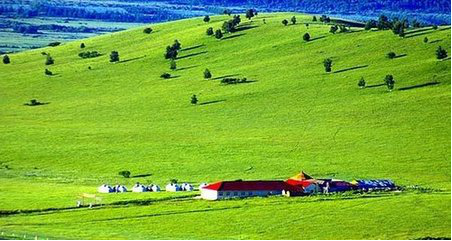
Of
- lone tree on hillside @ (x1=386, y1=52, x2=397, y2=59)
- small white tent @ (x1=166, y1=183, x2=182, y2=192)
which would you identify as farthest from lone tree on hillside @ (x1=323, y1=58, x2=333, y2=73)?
small white tent @ (x1=166, y1=183, x2=182, y2=192)

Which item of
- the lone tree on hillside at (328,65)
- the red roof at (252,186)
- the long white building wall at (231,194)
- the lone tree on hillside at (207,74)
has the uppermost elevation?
the lone tree on hillside at (207,74)

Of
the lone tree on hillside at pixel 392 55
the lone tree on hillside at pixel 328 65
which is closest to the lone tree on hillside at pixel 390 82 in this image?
the lone tree on hillside at pixel 392 55

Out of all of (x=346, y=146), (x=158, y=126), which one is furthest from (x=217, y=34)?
(x=346, y=146)

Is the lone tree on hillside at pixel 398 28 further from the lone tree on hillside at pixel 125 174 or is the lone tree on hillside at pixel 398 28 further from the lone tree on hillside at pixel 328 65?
the lone tree on hillside at pixel 125 174

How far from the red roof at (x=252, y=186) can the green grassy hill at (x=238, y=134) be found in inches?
108

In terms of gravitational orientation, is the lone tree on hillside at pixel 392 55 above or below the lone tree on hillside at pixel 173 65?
below

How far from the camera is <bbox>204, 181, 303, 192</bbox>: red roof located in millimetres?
107125

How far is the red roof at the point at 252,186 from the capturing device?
107m

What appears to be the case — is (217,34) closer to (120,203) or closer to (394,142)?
(394,142)

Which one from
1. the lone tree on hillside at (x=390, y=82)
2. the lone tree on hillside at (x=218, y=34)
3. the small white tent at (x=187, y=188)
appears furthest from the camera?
the lone tree on hillside at (x=218, y=34)

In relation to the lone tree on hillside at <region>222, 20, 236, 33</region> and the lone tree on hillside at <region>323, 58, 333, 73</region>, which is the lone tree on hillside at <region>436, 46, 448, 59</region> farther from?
the lone tree on hillside at <region>222, 20, 236, 33</region>

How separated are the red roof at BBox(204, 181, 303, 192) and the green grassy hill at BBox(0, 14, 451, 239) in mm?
2732

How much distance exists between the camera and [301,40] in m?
186

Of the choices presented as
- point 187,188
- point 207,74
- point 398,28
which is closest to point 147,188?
point 187,188
